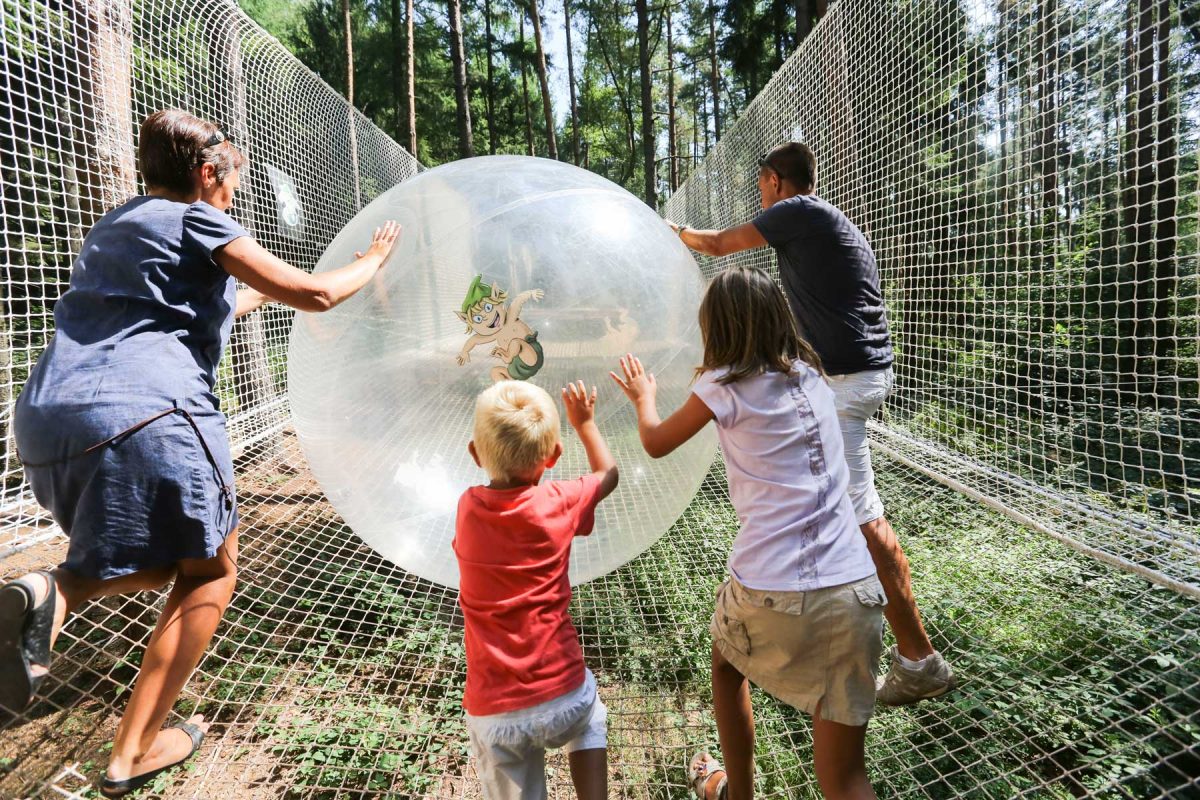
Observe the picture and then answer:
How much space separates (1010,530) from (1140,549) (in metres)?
0.93

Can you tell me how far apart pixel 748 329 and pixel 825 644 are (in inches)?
28.4

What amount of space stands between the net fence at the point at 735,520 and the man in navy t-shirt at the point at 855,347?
186mm

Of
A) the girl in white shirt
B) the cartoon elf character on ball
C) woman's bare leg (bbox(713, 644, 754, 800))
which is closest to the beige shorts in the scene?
the girl in white shirt

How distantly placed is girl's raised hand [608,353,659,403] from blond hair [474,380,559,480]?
0.30 metres

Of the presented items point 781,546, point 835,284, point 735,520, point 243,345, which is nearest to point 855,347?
point 835,284

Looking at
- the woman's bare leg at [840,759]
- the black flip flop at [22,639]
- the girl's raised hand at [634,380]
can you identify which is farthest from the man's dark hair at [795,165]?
the black flip flop at [22,639]

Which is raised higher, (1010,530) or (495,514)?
(495,514)

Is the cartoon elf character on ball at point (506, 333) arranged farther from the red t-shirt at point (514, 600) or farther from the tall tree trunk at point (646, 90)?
the tall tree trunk at point (646, 90)

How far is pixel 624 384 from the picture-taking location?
1775 millimetres

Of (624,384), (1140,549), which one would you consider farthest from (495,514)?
(1140,549)

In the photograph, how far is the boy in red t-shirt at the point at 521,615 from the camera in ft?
4.64

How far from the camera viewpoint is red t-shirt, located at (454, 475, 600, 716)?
1.42m

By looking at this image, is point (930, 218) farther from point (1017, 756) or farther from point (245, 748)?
point (245, 748)

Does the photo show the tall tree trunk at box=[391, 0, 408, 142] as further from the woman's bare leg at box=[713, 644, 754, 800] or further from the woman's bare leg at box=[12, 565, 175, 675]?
the woman's bare leg at box=[713, 644, 754, 800]
